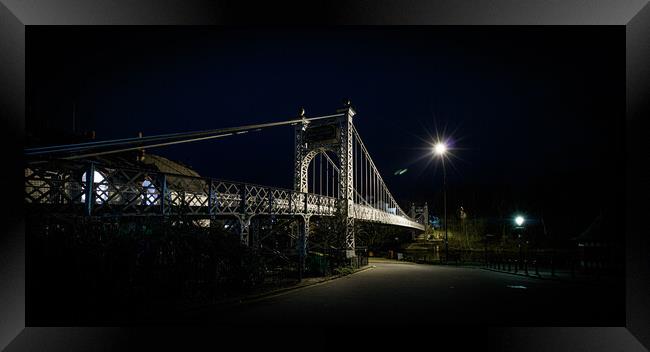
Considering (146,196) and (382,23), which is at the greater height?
(382,23)

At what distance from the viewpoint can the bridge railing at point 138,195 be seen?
8836mm

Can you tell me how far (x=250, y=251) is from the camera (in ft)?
32.2

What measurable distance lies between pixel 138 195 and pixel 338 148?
14.1 meters

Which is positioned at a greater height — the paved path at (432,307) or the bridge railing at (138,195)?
the bridge railing at (138,195)

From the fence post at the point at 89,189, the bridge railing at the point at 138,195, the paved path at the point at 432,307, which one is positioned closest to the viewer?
the paved path at the point at 432,307

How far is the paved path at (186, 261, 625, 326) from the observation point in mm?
7387

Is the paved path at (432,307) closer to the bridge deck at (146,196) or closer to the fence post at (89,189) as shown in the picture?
the bridge deck at (146,196)

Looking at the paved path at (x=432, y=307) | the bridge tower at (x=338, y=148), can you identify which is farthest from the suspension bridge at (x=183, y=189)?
the paved path at (x=432, y=307)

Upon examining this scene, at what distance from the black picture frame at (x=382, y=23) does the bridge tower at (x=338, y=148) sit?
486 inches

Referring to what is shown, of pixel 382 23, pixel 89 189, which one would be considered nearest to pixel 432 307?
pixel 382 23

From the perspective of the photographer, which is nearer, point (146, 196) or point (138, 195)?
point (138, 195)

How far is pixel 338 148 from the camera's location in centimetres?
2300

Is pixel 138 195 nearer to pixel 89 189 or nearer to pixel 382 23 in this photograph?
pixel 89 189

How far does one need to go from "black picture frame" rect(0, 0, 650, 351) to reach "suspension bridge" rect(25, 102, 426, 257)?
4.34ft
